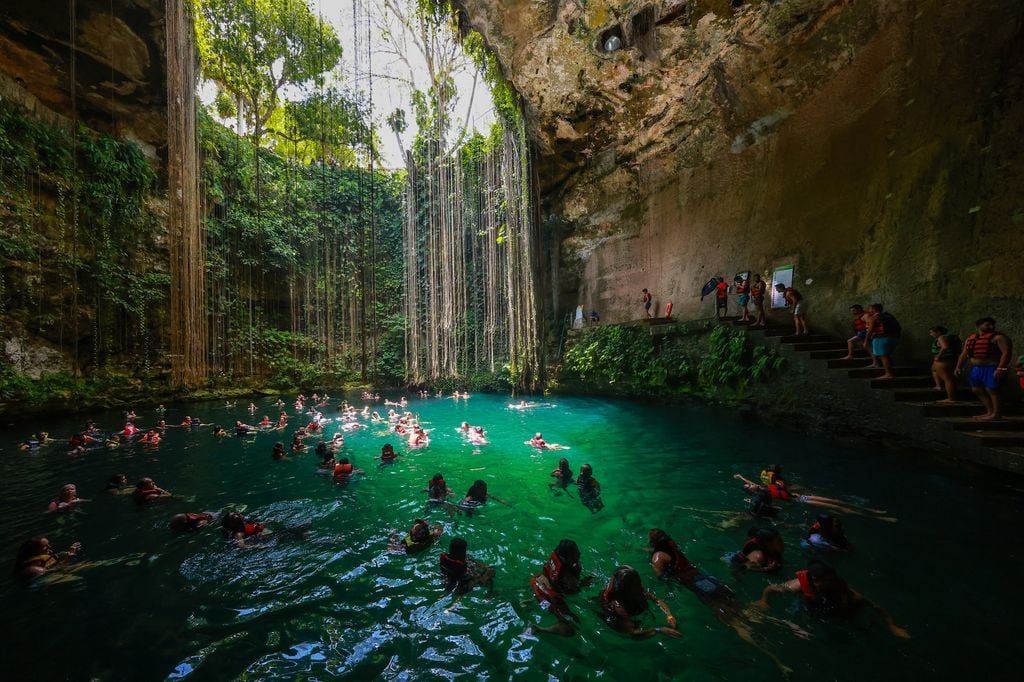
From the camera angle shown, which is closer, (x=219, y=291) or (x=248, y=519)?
(x=248, y=519)

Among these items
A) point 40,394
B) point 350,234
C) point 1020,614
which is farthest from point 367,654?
point 350,234

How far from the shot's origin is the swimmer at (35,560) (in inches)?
131

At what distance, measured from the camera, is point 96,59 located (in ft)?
35.5

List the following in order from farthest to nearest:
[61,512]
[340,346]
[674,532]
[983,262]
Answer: [340,346]
[983,262]
[61,512]
[674,532]

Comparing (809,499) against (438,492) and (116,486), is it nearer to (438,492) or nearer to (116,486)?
(438,492)

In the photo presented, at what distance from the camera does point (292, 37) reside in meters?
14.1

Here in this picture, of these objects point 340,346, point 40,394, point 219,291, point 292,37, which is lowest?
point 40,394

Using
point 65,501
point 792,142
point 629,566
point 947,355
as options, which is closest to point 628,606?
point 629,566

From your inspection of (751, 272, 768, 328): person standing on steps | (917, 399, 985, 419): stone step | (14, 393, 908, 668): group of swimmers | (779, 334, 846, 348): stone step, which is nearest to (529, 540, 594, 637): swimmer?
(14, 393, 908, 668): group of swimmers

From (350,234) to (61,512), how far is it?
50.6ft

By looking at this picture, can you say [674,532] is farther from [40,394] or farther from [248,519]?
[40,394]

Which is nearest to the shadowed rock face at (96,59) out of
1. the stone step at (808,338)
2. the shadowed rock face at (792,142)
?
the shadowed rock face at (792,142)

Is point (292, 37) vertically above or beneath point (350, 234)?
above

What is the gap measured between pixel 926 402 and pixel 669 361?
17.6 ft
